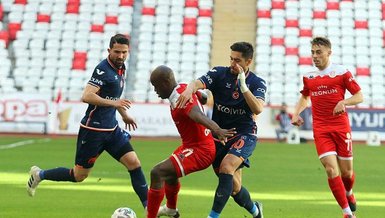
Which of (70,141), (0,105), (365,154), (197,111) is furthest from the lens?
(0,105)

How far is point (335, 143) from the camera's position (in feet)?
37.0

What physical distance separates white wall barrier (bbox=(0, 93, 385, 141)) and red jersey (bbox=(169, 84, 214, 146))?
20.0 metres

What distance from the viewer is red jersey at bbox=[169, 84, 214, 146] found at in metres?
9.48

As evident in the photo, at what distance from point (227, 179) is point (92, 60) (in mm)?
26212

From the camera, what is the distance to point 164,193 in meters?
9.80

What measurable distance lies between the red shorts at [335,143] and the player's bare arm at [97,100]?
270 centimetres

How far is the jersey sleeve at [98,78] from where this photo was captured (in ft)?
35.6

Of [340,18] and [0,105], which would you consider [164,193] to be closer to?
[0,105]

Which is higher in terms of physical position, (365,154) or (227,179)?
(227,179)

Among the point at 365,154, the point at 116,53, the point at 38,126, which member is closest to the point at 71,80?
the point at 38,126

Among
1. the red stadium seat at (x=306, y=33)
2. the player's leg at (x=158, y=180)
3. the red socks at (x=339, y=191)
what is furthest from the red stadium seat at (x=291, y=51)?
the player's leg at (x=158, y=180)

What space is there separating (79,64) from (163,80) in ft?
86.2

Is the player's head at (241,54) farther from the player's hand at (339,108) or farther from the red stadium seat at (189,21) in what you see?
the red stadium seat at (189,21)

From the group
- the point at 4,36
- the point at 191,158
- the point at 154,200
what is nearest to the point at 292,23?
the point at 4,36
